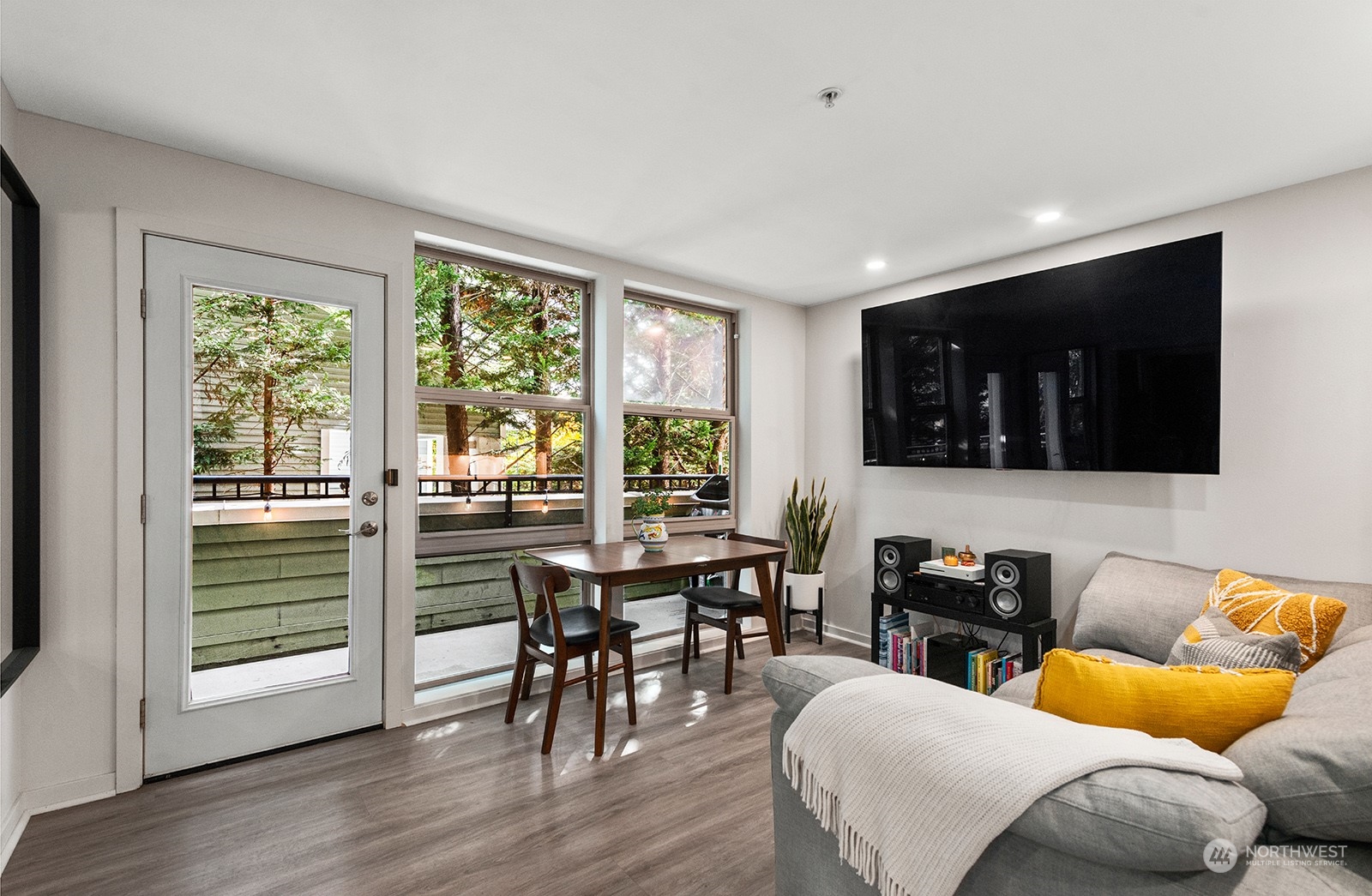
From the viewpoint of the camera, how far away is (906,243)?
3621 millimetres

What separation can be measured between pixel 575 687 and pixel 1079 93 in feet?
10.9

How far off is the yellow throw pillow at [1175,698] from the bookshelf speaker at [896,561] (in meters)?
2.55

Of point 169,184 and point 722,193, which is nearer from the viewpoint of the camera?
point 169,184

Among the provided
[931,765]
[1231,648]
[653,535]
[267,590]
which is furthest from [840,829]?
[267,590]

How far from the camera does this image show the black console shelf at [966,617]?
3.29 m

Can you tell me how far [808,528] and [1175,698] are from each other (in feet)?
11.2

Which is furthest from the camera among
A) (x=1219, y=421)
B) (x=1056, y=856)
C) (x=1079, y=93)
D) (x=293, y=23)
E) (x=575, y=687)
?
(x=575, y=687)

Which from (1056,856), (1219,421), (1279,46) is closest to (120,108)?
(1056,856)

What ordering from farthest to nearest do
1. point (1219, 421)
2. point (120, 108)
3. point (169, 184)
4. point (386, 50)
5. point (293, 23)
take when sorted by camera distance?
point (1219, 421) < point (169, 184) < point (120, 108) < point (386, 50) < point (293, 23)

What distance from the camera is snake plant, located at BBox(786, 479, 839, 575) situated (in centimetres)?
468

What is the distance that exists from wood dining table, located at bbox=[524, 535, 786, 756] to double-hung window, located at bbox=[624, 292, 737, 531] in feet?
1.94

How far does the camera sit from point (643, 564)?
3.08 metres

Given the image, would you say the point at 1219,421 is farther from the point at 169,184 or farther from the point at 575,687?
the point at 169,184

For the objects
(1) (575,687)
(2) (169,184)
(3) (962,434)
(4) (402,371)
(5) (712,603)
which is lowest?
(1) (575,687)
